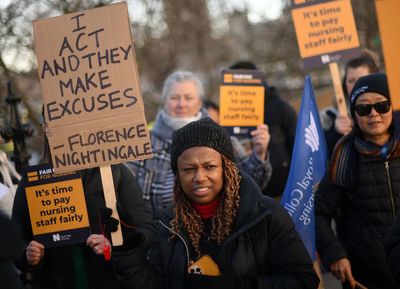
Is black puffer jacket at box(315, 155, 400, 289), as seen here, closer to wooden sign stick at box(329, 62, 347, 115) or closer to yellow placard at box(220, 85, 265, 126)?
wooden sign stick at box(329, 62, 347, 115)

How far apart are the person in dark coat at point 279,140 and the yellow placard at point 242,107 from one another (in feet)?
2.45

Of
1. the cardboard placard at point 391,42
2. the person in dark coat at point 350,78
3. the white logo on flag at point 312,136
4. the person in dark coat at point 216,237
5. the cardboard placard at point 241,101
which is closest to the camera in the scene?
the cardboard placard at point 391,42

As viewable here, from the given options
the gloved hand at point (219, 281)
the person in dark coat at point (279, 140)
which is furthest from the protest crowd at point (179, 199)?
the person in dark coat at point (279, 140)

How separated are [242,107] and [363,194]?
6.91 ft

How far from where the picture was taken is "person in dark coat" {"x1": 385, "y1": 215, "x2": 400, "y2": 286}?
10.0 feet

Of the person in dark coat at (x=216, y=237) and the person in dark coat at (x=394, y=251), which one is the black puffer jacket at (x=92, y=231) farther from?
the person in dark coat at (x=394, y=251)

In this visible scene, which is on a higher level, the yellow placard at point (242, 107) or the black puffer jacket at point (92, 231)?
the yellow placard at point (242, 107)

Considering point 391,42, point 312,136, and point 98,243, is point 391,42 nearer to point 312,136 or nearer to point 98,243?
point 312,136

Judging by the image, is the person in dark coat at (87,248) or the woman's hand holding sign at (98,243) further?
the person in dark coat at (87,248)

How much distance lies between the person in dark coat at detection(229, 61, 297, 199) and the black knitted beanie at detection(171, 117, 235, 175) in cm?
317

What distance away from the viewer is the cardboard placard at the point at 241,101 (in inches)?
233

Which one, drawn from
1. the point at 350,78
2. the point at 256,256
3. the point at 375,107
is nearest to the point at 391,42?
the point at 375,107

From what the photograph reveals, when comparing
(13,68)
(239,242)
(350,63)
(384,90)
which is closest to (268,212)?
(239,242)

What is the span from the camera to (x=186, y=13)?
16.5m
